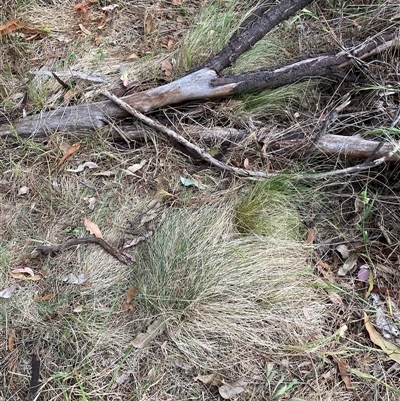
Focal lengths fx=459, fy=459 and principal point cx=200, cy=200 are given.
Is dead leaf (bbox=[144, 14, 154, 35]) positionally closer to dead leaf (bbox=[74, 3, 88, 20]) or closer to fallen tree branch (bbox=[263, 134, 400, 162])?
dead leaf (bbox=[74, 3, 88, 20])

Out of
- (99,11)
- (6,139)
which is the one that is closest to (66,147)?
(6,139)

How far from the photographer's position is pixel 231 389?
6.19 ft

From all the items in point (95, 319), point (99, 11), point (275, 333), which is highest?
point (99, 11)

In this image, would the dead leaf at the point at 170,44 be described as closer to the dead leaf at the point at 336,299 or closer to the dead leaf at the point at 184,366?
the dead leaf at the point at 336,299

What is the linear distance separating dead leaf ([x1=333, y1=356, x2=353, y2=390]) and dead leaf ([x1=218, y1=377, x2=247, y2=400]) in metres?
0.41

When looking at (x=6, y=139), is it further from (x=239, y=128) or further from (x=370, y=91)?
(x=370, y=91)

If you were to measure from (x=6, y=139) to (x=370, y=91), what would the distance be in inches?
80.0

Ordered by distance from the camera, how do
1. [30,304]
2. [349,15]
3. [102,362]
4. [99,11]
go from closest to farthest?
[102,362] < [30,304] < [349,15] < [99,11]

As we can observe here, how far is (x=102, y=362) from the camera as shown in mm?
1959

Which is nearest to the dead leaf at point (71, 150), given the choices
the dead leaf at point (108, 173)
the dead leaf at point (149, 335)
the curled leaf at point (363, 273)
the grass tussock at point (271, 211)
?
the dead leaf at point (108, 173)

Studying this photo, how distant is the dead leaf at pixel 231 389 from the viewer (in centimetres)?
188

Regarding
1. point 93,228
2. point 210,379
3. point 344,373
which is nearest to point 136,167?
point 93,228

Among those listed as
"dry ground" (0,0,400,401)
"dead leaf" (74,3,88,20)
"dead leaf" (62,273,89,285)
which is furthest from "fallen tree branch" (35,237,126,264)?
"dead leaf" (74,3,88,20)

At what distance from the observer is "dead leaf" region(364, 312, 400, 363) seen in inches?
77.3
